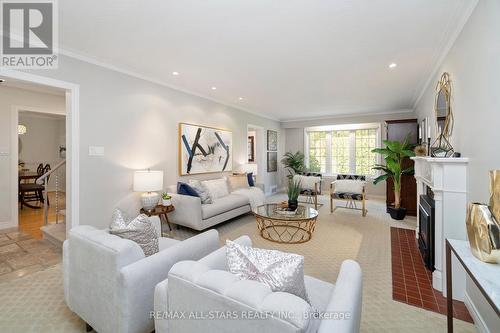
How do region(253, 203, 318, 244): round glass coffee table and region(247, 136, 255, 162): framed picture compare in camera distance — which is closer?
region(253, 203, 318, 244): round glass coffee table

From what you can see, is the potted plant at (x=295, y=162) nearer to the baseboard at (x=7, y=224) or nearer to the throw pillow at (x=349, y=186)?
the throw pillow at (x=349, y=186)

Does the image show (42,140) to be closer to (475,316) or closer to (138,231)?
(138,231)

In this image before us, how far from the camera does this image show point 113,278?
55.2 inches

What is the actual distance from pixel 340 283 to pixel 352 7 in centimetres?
217

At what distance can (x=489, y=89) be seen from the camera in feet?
5.62

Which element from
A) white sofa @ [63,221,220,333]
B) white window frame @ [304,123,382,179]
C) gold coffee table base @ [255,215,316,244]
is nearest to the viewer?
white sofa @ [63,221,220,333]

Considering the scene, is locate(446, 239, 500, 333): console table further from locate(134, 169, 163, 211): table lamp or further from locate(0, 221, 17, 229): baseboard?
locate(0, 221, 17, 229): baseboard

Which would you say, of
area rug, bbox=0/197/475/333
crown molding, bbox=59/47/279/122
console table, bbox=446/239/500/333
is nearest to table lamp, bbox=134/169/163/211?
area rug, bbox=0/197/475/333

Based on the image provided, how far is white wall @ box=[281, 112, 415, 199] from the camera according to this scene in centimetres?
674

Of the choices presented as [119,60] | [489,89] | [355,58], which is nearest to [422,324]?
[489,89]

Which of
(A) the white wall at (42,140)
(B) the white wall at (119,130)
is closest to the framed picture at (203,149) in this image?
(B) the white wall at (119,130)

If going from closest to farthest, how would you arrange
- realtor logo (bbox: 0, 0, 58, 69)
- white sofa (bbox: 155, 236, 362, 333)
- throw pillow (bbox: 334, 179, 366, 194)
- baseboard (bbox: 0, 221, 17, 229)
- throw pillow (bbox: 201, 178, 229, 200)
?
white sofa (bbox: 155, 236, 362, 333) < realtor logo (bbox: 0, 0, 58, 69) < baseboard (bbox: 0, 221, 17, 229) < throw pillow (bbox: 201, 178, 229, 200) < throw pillow (bbox: 334, 179, 366, 194)

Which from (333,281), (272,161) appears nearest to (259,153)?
(272,161)

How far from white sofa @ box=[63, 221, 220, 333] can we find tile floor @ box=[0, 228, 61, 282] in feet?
4.71
